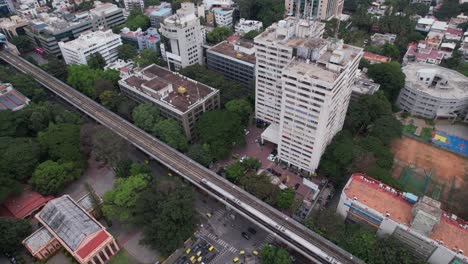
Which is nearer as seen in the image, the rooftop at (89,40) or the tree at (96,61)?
the tree at (96,61)

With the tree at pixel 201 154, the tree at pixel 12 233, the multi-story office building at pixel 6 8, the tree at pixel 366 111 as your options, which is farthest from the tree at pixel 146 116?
the multi-story office building at pixel 6 8

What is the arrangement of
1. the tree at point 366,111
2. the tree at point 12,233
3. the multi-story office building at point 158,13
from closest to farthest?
the tree at point 12,233 < the tree at point 366,111 < the multi-story office building at point 158,13

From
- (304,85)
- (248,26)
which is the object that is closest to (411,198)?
(304,85)

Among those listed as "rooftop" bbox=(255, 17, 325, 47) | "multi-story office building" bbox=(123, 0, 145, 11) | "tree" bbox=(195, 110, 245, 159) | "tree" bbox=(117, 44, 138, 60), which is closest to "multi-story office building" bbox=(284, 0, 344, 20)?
"rooftop" bbox=(255, 17, 325, 47)

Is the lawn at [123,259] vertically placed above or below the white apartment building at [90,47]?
below

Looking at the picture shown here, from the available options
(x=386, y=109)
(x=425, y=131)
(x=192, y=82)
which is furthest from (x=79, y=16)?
(x=425, y=131)

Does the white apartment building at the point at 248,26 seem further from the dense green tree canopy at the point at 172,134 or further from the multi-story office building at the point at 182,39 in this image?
the dense green tree canopy at the point at 172,134

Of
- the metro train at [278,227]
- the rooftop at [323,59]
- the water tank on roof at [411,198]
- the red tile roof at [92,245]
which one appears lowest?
the red tile roof at [92,245]

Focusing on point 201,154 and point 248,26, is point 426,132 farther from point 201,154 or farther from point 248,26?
point 248,26

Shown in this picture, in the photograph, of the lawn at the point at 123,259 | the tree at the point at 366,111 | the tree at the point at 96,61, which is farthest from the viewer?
the tree at the point at 96,61
